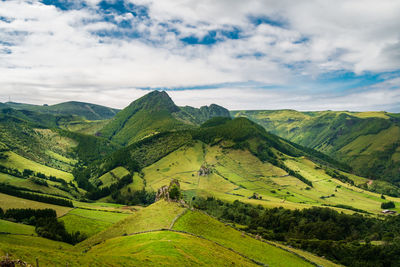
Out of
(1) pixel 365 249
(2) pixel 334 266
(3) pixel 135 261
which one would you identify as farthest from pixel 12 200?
(1) pixel 365 249

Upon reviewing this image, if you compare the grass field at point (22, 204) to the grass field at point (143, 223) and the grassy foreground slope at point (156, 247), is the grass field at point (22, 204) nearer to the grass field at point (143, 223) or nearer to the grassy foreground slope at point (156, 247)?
the grassy foreground slope at point (156, 247)

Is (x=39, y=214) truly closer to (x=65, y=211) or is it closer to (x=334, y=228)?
(x=65, y=211)

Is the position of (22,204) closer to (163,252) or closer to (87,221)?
(87,221)

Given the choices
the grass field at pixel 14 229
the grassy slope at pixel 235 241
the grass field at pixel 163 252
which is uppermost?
the grass field at pixel 163 252

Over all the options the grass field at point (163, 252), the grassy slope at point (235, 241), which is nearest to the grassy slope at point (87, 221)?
the grassy slope at point (235, 241)

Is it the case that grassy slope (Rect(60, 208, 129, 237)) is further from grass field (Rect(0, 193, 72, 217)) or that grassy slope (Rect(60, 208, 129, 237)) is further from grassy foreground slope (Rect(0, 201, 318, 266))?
grassy foreground slope (Rect(0, 201, 318, 266))

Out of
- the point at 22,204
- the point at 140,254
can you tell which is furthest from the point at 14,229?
the point at 140,254
